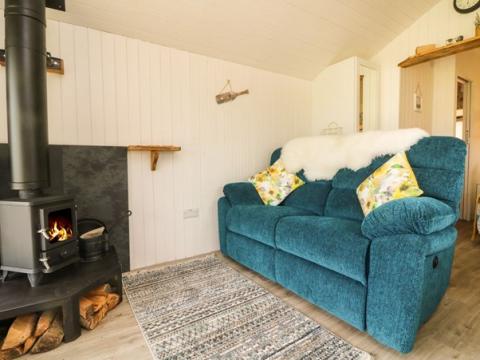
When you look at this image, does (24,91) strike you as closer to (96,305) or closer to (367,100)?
(96,305)

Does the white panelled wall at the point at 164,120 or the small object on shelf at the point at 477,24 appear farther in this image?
the small object on shelf at the point at 477,24

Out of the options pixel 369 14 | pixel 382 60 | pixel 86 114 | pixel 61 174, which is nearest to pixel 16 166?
pixel 61 174

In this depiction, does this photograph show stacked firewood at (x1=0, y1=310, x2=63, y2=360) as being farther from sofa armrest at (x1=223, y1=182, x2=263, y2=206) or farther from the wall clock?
the wall clock

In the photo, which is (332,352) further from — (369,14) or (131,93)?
(369,14)

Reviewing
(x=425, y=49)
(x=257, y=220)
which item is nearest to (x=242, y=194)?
(x=257, y=220)

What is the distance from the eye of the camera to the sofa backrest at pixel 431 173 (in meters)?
1.61

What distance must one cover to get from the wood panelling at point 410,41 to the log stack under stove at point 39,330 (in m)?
3.33

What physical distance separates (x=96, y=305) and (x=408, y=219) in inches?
69.5

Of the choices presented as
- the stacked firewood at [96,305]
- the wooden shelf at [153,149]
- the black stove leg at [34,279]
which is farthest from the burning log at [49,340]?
the wooden shelf at [153,149]

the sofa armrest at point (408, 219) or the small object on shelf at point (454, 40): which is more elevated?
the small object on shelf at point (454, 40)

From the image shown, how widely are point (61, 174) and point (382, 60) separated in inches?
140

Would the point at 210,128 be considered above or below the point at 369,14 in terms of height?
below

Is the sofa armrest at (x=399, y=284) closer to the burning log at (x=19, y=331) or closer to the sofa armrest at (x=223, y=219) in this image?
the sofa armrest at (x=223, y=219)

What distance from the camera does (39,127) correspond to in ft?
5.29
